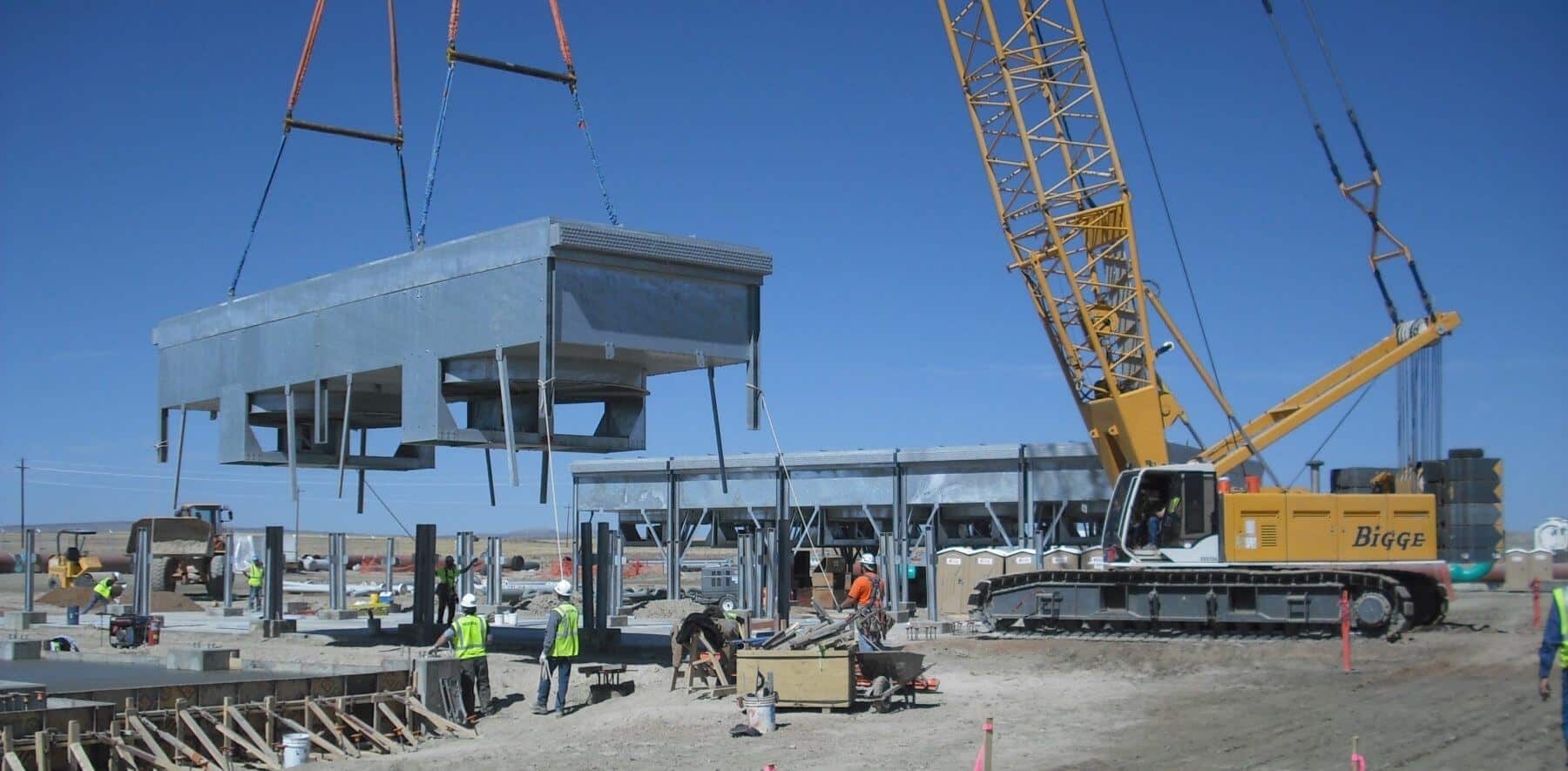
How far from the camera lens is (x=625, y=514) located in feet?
151

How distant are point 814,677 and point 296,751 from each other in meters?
5.94

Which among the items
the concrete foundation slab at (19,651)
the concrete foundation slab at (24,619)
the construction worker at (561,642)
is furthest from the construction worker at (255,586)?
the construction worker at (561,642)

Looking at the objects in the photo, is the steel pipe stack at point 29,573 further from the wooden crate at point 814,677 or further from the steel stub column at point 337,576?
the wooden crate at point 814,677

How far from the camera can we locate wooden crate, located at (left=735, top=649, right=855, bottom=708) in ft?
54.2

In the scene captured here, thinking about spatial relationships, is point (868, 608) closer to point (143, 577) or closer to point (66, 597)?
point (143, 577)

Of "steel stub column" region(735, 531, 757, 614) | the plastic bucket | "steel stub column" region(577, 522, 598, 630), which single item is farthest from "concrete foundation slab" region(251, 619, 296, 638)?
the plastic bucket

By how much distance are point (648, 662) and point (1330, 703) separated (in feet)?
33.1

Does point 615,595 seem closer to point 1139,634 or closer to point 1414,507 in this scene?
point 1139,634

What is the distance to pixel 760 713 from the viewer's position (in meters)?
15.6

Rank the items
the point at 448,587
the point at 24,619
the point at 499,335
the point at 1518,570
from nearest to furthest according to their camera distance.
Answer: the point at 499,335
the point at 448,587
the point at 24,619
the point at 1518,570

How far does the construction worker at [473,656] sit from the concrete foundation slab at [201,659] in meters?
4.31

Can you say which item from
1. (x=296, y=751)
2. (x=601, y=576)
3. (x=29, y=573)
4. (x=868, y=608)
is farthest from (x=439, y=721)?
(x=29, y=573)

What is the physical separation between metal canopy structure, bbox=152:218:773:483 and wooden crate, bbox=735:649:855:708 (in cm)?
556

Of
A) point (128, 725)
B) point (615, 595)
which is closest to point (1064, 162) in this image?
point (615, 595)
